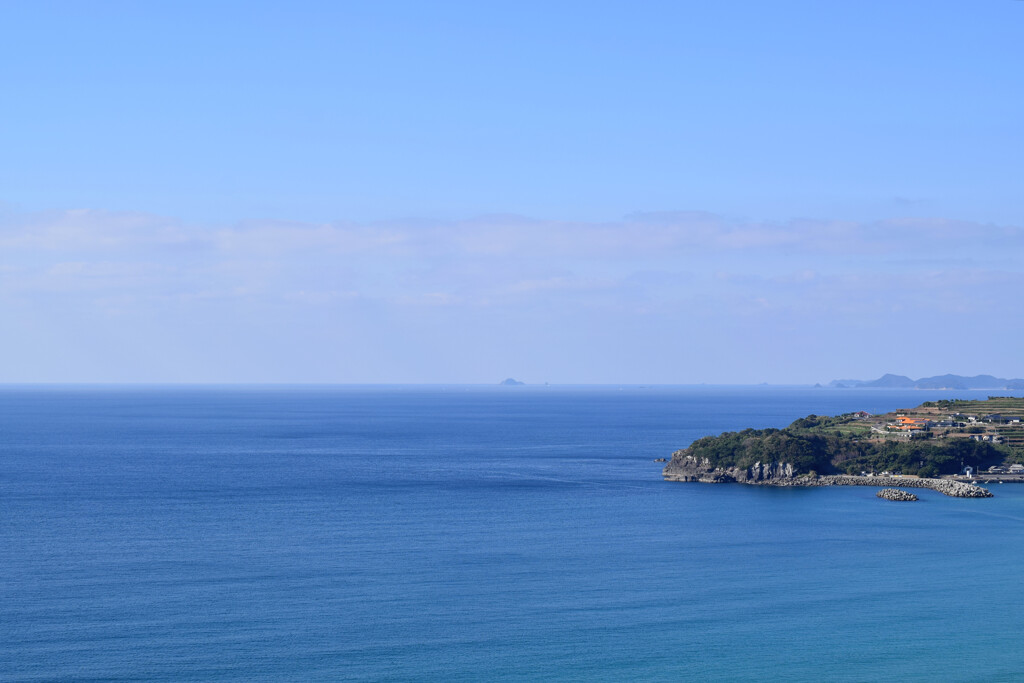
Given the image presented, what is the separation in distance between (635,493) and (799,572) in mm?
36415

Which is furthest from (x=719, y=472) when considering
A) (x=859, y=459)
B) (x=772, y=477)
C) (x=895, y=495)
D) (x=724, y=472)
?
(x=895, y=495)

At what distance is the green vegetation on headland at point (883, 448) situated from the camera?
364 feet

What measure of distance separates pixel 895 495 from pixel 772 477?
15.1 m

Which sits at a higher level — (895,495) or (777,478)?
(777,478)

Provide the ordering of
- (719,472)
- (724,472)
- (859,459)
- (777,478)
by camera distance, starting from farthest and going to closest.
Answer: (859,459) → (719,472) → (724,472) → (777,478)

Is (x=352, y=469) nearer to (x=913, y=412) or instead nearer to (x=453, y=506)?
(x=453, y=506)

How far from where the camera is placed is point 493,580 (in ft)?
192

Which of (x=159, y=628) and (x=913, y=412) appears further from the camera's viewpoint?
(x=913, y=412)

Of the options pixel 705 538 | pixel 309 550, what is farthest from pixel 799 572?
pixel 309 550

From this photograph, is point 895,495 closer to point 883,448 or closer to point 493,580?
point 883,448

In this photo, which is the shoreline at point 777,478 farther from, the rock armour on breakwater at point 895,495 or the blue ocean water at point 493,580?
the rock armour on breakwater at point 895,495

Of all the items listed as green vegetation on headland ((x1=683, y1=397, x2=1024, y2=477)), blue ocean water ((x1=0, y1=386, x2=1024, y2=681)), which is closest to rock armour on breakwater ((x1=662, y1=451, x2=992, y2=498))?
green vegetation on headland ((x1=683, y1=397, x2=1024, y2=477))

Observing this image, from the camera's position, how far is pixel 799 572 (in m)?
62.7

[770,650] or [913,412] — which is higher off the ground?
[913,412]
